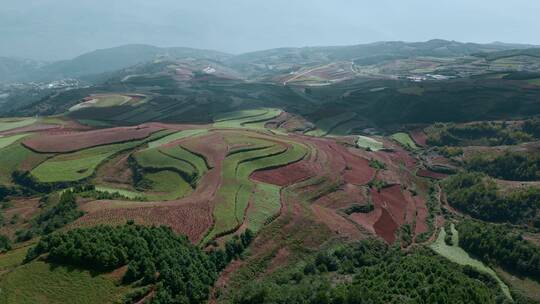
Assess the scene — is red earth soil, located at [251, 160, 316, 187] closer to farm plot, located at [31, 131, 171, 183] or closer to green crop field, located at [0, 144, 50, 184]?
farm plot, located at [31, 131, 171, 183]

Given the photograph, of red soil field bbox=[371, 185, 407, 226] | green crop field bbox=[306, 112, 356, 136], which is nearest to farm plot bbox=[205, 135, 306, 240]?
red soil field bbox=[371, 185, 407, 226]

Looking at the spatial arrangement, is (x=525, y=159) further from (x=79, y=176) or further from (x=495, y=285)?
(x=79, y=176)

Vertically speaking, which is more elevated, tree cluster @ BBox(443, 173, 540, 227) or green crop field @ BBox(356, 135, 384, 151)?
green crop field @ BBox(356, 135, 384, 151)

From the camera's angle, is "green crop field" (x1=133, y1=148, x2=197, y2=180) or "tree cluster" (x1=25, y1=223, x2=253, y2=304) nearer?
"tree cluster" (x1=25, y1=223, x2=253, y2=304)

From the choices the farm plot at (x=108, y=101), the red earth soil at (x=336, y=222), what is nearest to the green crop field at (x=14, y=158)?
the red earth soil at (x=336, y=222)

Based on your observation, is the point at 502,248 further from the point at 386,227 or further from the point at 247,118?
the point at 247,118

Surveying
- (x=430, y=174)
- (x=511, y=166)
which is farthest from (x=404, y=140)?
(x=511, y=166)
